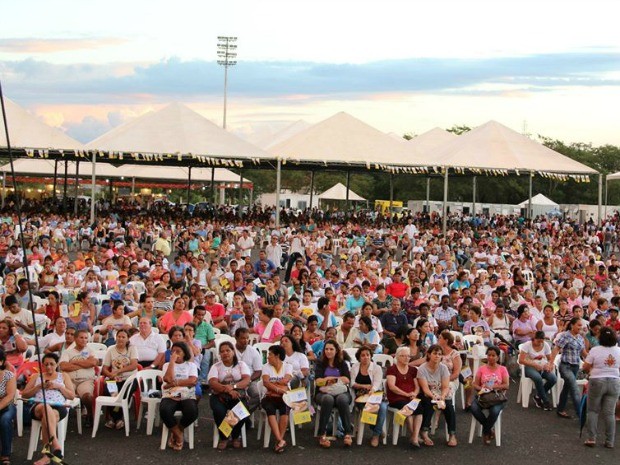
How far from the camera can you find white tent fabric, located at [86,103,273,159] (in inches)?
1340

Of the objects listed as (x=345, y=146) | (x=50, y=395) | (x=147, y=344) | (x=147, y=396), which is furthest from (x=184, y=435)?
(x=345, y=146)

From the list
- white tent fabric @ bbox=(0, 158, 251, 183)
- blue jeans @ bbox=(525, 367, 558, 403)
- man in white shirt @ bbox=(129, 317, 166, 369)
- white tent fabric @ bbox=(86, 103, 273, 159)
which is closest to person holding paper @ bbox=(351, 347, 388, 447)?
man in white shirt @ bbox=(129, 317, 166, 369)

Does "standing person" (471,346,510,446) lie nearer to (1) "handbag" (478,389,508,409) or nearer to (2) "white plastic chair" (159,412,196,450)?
(1) "handbag" (478,389,508,409)

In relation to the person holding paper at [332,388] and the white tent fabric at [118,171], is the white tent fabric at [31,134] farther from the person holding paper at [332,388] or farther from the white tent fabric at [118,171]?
the person holding paper at [332,388]

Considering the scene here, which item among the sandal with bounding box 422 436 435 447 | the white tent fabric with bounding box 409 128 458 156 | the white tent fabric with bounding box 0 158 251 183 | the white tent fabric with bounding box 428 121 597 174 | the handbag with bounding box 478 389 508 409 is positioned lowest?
the sandal with bounding box 422 436 435 447

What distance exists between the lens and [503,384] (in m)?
9.83

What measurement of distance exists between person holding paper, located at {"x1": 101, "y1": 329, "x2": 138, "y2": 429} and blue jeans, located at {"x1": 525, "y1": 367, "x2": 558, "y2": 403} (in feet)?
15.1

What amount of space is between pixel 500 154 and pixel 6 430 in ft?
108

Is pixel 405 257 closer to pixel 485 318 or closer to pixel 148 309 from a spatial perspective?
pixel 485 318

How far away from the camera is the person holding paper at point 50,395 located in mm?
8383

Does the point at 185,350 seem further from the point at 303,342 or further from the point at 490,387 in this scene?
the point at 490,387

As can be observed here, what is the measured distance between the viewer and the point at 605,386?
9680 millimetres

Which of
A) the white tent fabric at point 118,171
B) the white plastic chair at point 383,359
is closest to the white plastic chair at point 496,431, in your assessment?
the white plastic chair at point 383,359

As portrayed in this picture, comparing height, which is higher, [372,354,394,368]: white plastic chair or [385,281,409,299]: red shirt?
[385,281,409,299]: red shirt
